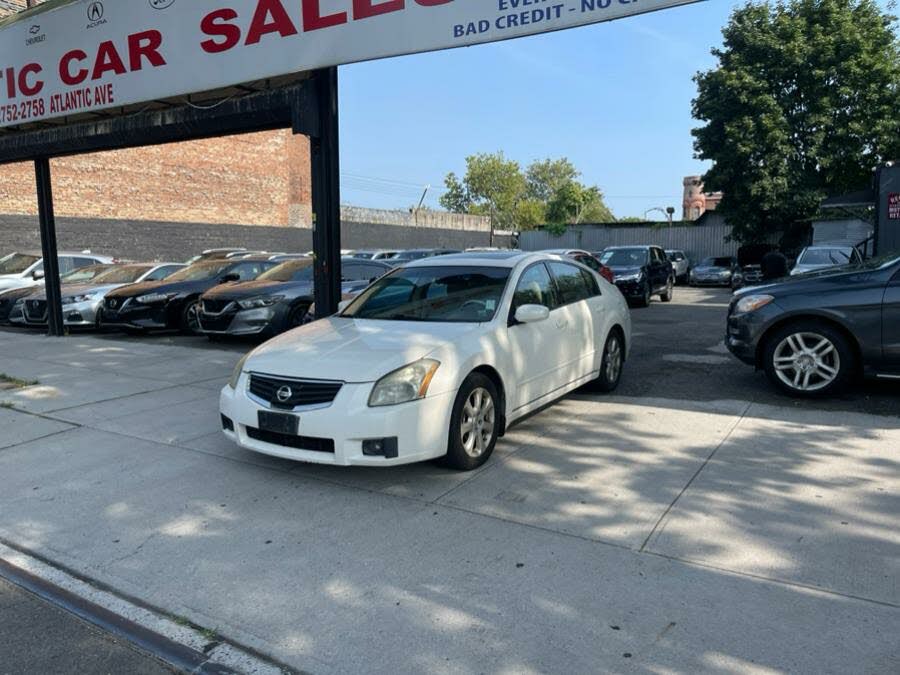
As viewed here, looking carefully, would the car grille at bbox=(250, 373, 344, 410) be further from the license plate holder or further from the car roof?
the car roof

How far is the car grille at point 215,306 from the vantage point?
34.8ft

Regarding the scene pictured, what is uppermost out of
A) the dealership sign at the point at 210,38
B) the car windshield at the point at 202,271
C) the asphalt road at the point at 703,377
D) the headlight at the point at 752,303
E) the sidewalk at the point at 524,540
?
the dealership sign at the point at 210,38

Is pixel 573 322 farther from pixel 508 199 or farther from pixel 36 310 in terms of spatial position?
pixel 508 199

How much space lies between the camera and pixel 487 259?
6.12 m

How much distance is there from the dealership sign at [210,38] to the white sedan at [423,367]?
2.19 m

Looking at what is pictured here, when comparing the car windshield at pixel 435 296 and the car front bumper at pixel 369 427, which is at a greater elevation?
the car windshield at pixel 435 296

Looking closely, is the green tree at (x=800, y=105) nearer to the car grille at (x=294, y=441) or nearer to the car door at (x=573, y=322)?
the car door at (x=573, y=322)

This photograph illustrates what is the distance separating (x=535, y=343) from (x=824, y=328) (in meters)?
2.98

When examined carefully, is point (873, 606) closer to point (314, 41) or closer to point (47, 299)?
point (314, 41)

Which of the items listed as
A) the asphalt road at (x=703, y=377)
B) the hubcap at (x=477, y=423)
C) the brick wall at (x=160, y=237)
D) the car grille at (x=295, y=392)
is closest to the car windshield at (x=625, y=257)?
the asphalt road at (x=703, y=377)

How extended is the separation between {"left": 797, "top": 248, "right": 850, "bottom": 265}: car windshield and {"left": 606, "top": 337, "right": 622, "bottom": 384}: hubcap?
37.9ft

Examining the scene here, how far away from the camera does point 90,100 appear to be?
9.73 metres

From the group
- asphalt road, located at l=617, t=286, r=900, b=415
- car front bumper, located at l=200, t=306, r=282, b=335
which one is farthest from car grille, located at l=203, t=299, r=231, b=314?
asphalt road, located at l=617, t=286, r=900, b=415

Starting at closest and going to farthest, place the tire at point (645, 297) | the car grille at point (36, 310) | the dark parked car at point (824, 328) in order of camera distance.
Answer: the dark parked car at point (824, 328), the car grille at point (36, 310), the tire at point (645, 297)
